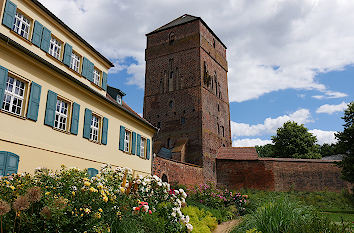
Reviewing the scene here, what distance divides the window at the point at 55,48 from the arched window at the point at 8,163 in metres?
4.85

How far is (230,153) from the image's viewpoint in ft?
104

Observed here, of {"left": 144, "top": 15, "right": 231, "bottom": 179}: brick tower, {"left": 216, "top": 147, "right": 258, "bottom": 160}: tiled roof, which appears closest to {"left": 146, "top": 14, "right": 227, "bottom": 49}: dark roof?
{"left": 144, "top": 15, "right": 231, "bottom": 179}: brick tower

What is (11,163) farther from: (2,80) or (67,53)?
(67,53)

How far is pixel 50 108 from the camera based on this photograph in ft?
33.2

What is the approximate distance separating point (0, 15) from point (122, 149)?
7.71 metres

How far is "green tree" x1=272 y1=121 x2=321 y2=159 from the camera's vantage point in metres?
39.6

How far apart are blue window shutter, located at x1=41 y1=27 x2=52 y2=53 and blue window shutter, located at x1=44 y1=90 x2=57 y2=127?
2071 mm

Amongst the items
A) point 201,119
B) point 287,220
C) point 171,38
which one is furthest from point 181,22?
point 287,220

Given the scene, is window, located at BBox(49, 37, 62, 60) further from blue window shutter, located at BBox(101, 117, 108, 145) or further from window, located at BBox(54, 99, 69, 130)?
blue window shutter, located at BBox(101, 117, 108, 145)

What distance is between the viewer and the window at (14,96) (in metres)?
8.77

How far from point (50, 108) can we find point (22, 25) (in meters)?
3.36

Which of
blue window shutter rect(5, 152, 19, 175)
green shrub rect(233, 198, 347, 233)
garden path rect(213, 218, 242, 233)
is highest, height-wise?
blue window shutter rect(5, 152, 19, 175)

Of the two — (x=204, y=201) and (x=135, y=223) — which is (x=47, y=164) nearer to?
(x=135, y=223)

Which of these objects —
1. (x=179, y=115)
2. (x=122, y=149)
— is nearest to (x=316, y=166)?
(x=179, y=115)
